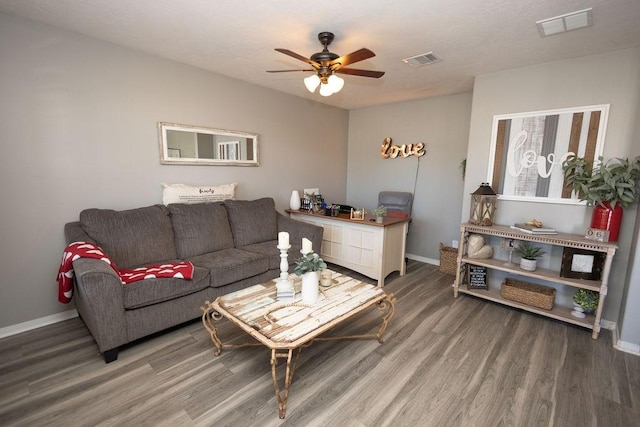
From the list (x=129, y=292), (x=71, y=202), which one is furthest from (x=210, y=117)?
(x=129, y=292)

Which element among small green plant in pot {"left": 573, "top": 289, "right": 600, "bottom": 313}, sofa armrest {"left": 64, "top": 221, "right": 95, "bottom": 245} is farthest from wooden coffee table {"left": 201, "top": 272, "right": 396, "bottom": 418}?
small green plant in pot {"left": 573, "top": 289, "right": 600, "bottom": 313}

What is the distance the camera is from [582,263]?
2559 millimetres

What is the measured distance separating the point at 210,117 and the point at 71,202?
62.0 inches

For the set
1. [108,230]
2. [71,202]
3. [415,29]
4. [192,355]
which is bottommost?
[192,355]

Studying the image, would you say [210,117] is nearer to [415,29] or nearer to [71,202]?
[71,202]

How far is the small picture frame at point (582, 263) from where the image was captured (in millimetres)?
2527

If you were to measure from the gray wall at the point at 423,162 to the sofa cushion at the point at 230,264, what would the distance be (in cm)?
265

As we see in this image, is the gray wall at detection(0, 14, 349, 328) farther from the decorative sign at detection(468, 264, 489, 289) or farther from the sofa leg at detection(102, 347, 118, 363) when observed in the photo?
the decorative sign at detection(468, 264, 489, 289)

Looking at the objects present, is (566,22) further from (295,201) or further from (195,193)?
(195,193)

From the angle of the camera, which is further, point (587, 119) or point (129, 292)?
point (587, 119)

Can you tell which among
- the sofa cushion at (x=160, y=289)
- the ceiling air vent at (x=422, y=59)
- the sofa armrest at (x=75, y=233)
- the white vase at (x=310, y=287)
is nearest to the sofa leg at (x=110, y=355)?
the sofa cushion at (x=160, y=289)

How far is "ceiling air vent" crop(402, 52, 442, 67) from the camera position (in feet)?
8.78

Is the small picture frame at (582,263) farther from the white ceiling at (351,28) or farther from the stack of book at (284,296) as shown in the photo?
the stack of book at (284,296)

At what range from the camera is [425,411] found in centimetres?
167
